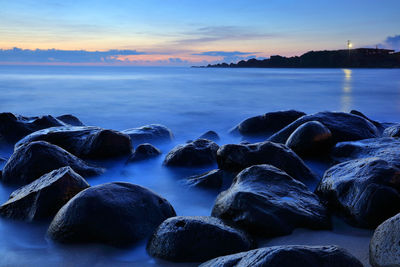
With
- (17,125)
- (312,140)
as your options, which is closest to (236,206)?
(312,140)

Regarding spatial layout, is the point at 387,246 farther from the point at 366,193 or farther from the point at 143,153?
the point at 143,153

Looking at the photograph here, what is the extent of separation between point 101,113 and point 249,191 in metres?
9.43

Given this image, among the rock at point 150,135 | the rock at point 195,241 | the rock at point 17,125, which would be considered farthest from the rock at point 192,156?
the rock at point 17,125

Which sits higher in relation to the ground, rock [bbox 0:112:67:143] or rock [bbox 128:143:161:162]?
rock [bbox 0:112:67:143]

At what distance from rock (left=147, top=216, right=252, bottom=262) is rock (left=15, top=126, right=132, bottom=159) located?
9.29 feet

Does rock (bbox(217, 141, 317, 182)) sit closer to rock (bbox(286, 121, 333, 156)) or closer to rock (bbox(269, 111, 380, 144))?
rock (bbox(286, 121, 333, 156))

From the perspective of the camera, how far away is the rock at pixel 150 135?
20.2 feet

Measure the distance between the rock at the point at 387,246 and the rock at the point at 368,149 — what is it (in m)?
1.52

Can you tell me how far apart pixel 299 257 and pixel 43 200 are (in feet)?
7.23

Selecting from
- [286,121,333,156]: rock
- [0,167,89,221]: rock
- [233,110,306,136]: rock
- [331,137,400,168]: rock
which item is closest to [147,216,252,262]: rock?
[0,167,89,221]: rock

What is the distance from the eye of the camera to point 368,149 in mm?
3984

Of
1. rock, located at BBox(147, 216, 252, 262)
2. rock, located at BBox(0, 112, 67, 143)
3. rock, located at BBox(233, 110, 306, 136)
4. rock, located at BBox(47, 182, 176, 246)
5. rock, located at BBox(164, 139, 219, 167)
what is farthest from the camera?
rock, located at BBox(233, 110, 306, 136)

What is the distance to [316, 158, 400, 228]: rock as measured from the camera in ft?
8.38

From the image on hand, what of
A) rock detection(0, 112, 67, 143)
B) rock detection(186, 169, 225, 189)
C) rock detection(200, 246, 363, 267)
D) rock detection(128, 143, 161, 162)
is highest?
rock detection(0, 112, 67, 143)
